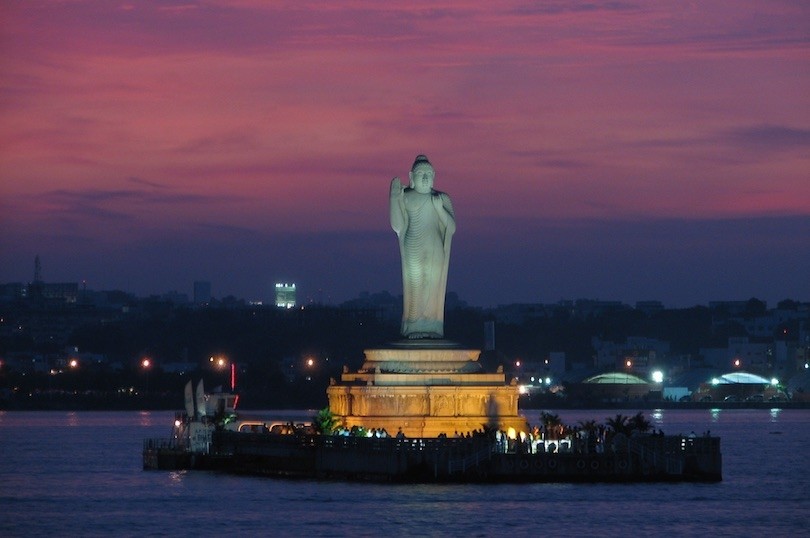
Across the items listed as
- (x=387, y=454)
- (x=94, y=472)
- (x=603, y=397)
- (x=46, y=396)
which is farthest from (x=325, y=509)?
(x=603, y=397)

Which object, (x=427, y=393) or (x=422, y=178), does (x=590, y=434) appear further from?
(x=422, y=178)

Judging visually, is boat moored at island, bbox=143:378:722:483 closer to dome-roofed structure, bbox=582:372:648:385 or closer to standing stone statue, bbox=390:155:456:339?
standing stone statue, bbox=390:155:456:339

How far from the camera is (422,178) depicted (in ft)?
167

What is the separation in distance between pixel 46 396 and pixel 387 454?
3858 inches

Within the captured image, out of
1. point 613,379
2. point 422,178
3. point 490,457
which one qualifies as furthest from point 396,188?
point 613,379

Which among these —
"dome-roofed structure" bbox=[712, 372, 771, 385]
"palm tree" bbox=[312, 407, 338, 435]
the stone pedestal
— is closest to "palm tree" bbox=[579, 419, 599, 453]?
the stone pedestal

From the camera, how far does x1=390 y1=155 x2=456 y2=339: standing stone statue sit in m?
51.0

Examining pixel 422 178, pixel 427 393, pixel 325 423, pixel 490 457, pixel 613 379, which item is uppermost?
pixel 613 379

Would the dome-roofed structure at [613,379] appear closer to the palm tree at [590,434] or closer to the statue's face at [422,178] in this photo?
the statue's face at [422,178]

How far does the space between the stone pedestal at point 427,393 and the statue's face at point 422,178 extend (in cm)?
351

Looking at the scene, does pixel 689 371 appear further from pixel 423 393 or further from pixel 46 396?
pixel 423 393

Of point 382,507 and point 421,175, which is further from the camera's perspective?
point 421,175

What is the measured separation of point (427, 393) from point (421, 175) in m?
5.09

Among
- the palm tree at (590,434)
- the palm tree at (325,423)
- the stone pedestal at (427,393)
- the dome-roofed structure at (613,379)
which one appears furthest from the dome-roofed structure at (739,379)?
the palm tree at (590,434)
